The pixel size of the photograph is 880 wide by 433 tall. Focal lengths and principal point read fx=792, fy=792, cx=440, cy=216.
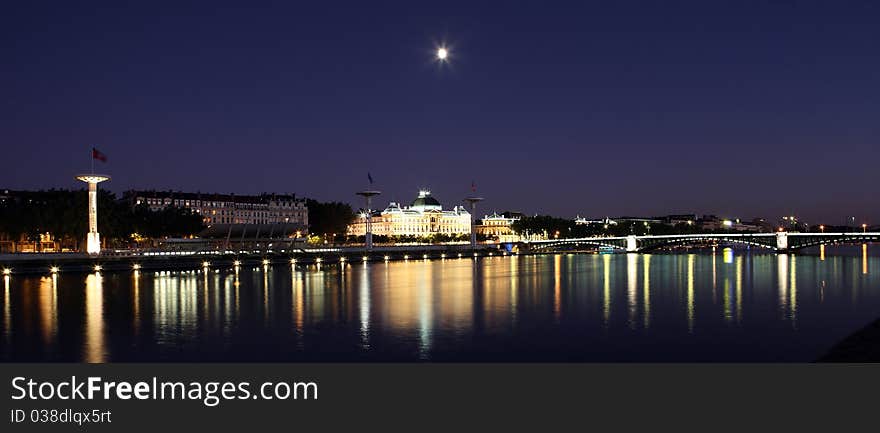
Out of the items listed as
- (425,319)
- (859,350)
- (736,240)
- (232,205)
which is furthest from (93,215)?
(736,240)

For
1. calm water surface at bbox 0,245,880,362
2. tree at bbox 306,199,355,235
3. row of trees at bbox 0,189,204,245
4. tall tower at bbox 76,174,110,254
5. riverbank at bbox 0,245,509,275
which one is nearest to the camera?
calm water surface at bbox 0,245,880,362

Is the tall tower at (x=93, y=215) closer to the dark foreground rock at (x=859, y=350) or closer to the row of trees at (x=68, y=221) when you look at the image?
the row of trees at (x=68, y=221)

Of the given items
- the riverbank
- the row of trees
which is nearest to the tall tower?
the riverbank

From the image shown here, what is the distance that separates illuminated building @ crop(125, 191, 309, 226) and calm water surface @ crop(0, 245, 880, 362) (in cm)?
10566

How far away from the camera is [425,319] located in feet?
117

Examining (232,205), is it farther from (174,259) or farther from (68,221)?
(174,259)

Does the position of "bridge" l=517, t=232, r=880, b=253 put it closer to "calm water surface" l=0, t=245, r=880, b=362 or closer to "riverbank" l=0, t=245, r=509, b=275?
"riverbank" l=0, t=245, r=509, b=275

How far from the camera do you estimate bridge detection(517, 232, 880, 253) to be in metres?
Result: 123

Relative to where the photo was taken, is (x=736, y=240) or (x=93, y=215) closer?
(x=93, y=215)

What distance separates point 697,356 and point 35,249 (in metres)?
94.4

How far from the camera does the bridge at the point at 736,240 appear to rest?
402 feet

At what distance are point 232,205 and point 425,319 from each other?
15042 centimetres

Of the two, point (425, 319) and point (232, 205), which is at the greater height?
point (232, 205)
